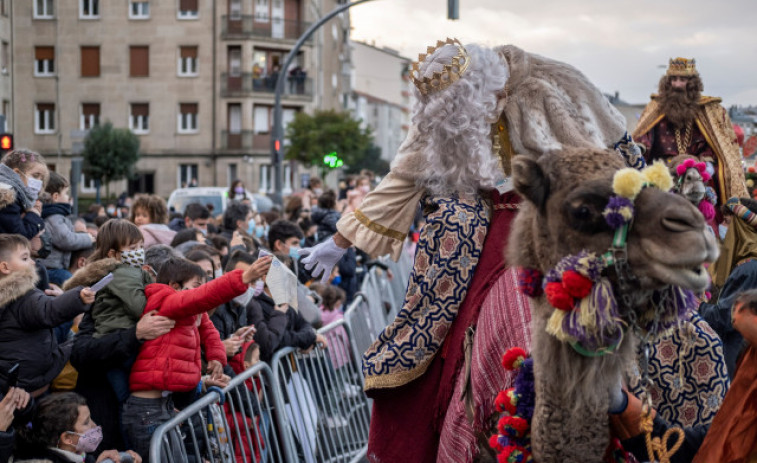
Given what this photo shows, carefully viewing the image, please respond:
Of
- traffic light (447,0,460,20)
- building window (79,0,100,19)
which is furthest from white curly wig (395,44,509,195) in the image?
building window (79,0,100,19)

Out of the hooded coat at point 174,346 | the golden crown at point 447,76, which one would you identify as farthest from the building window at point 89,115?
the golden crown at point 447,76

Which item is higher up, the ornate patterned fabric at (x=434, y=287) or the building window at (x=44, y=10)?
the building window at (x=44, y=10)

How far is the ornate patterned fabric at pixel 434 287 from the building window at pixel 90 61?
151ft

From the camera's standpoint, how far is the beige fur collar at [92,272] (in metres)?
5.60

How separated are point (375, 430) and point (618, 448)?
170 cm

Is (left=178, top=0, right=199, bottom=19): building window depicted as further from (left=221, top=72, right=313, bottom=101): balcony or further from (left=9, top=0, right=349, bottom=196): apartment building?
(left=221, top=72, right=313, bottom=101): balcony

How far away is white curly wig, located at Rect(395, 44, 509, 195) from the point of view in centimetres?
464

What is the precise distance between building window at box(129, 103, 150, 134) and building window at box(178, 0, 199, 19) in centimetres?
479

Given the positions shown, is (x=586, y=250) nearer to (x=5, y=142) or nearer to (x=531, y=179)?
(x=531, y=179)

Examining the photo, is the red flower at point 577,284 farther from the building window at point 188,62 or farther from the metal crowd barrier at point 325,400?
the building window at point 188,62

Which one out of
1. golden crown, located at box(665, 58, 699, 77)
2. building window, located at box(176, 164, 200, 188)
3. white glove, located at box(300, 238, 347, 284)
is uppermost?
golden crown, located at box(665, 58, 699, 77)

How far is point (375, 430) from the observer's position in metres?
4.82

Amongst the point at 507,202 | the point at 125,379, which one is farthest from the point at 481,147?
the point at 125,379

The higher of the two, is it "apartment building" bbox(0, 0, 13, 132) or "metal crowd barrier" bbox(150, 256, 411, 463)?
"apartment building" bbox(0, 0, 13, 132)
